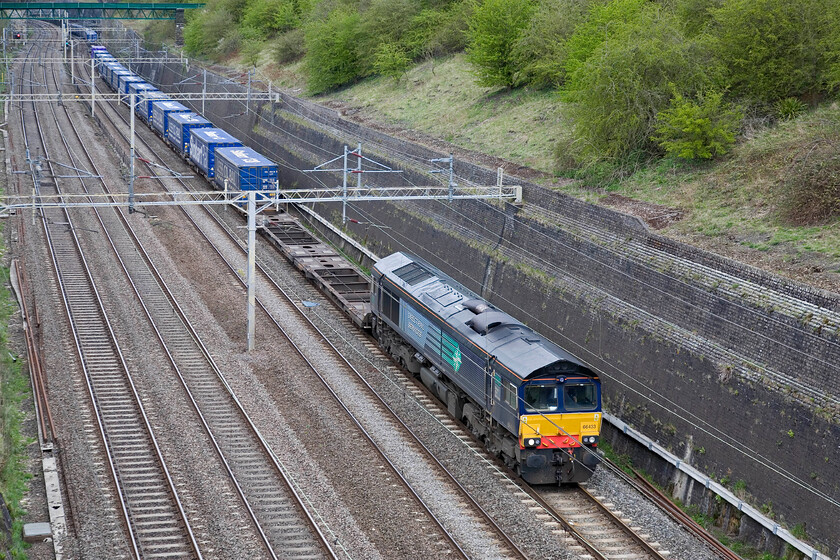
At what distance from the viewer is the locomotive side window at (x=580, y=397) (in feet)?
63.2

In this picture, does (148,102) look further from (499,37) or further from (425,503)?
(425,503)

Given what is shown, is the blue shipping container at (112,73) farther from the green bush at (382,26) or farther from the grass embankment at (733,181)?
the grass embankment at (733,181)

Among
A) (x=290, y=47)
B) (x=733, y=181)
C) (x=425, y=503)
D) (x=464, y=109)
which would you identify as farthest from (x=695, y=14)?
(x=290, y=47)

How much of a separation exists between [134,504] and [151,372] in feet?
24.7

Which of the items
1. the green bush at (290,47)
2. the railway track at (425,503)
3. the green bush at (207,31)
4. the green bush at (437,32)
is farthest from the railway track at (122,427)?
the green bush at (207,31)

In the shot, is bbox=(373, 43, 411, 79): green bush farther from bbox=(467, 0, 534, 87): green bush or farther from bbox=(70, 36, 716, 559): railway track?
bbox=(70, 36, 716, 559): railway track

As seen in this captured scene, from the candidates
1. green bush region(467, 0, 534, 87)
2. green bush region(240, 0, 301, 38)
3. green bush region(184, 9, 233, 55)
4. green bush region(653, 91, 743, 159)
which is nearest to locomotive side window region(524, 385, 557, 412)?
green bush region(653, 91, 743, 159)

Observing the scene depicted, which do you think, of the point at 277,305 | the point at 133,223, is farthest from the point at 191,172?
the point at 277,305

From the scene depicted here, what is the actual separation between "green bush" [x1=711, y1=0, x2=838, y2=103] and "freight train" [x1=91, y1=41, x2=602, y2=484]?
12.2m

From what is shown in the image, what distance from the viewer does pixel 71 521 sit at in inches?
680

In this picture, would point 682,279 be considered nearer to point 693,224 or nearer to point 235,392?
point 693,224

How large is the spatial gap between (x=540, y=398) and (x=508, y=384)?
745mm

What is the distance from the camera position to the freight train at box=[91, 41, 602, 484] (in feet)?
62.7

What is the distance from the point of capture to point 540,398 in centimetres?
1908
